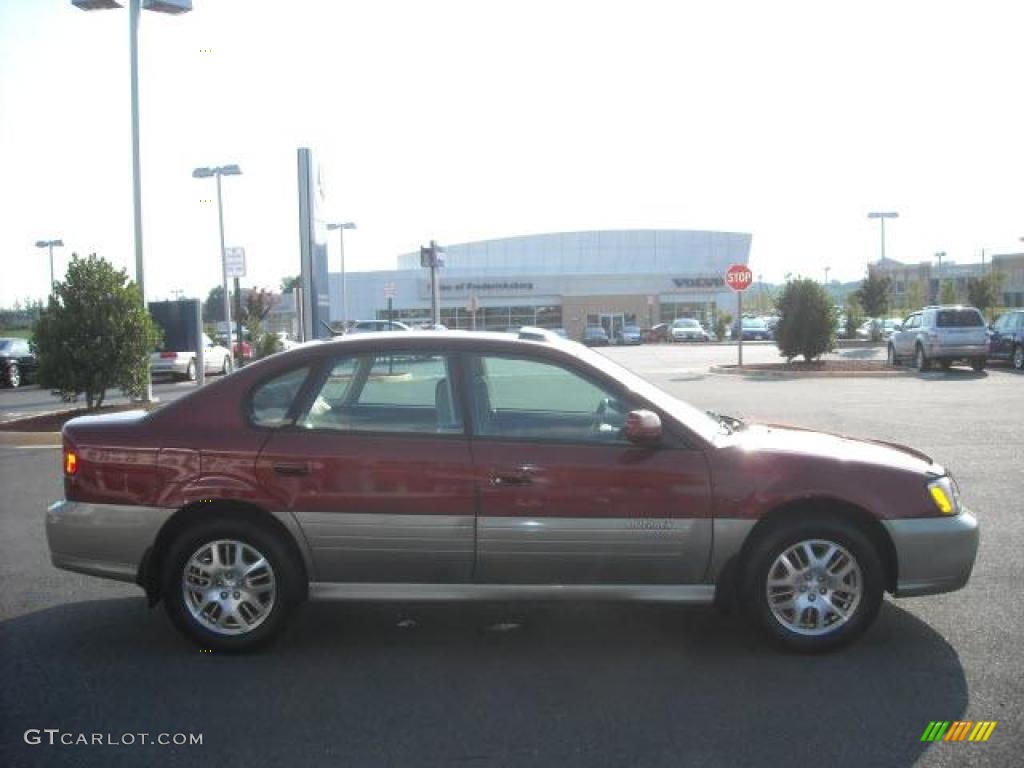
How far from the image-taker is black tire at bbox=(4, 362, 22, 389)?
27.5 m

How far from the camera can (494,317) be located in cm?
7925

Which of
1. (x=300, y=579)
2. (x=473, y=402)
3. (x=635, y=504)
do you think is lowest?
(x=300, y=579)

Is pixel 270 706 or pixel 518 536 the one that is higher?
pixel 518 536

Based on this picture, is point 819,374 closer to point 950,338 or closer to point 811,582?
point 950,338

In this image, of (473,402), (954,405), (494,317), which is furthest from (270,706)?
(494,317)

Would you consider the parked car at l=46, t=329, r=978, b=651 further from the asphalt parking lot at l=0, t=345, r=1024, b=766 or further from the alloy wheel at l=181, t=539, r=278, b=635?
the asphalt parking lot at l=0, t=345, r=1024, b=766

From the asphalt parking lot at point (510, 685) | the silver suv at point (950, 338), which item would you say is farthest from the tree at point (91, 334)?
the silver suv at point (950, 338)

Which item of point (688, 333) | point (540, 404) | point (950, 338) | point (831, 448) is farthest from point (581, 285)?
point (831, 448)

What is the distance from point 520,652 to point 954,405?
13886 mm

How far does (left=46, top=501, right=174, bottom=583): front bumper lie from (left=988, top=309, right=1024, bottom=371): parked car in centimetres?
2569

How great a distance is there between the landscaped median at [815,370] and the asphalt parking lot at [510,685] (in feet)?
62.8

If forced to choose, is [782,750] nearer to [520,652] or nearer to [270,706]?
[520,652]

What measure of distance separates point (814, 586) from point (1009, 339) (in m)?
24.7

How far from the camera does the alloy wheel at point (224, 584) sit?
475 centimetres
